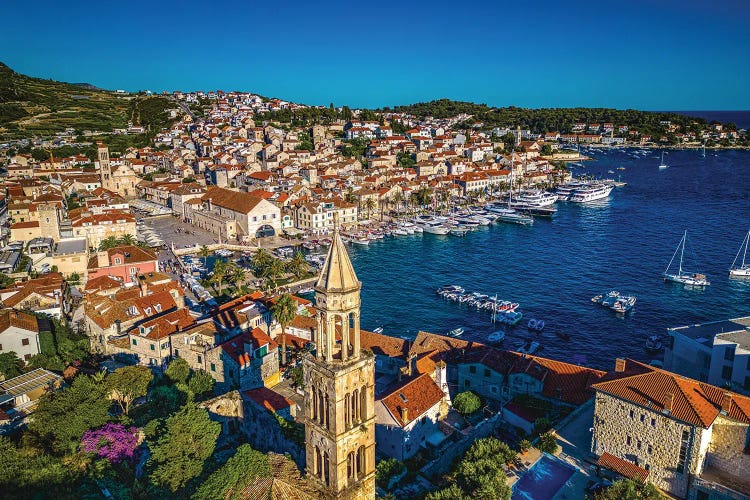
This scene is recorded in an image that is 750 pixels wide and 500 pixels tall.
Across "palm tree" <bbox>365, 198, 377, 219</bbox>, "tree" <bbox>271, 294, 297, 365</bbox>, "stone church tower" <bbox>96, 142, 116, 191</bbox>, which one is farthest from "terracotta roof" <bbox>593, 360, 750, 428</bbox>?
"stone church tower" <bbox>96, 142, 116, 191</bbox>

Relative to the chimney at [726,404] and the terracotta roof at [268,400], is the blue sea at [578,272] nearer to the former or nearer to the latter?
the chimney at [726,404]

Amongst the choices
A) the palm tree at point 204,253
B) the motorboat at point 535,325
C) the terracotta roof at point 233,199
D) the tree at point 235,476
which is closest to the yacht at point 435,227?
the terracotta roof at point 233,199

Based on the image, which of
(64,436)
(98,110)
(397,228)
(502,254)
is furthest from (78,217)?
(98,110)

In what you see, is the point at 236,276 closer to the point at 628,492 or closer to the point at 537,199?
the point at 628,492

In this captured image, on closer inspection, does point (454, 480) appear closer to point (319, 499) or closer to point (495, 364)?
point (319, 499)

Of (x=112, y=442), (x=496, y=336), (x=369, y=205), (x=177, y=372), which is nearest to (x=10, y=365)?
(x=177, y=372)
